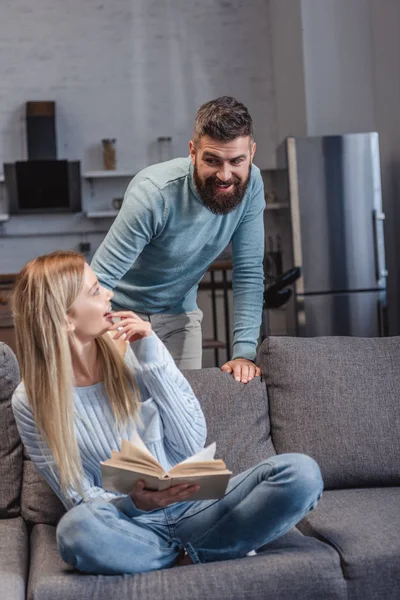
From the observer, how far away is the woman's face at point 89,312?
6.70 feet

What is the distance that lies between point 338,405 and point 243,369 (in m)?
0.31

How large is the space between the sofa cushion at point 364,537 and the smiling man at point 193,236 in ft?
1.67

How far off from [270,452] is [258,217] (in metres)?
0.79

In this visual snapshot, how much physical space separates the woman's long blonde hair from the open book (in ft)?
0.70

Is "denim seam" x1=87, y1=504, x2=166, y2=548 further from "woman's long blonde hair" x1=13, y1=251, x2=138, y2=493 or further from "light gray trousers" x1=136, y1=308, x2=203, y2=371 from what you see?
"light gray trousers" x1=136, y1=308, x2=203, y2=371

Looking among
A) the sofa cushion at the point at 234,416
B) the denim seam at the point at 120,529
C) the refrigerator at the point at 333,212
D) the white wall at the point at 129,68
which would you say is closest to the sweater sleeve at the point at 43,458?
the denim seam at the point at 120,529

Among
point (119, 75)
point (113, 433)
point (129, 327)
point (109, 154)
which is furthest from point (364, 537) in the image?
point (119, 75)

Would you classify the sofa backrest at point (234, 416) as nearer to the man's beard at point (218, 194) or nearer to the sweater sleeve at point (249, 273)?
the sweater sleeve at point (249, 273)

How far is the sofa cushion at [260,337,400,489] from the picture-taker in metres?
2.52

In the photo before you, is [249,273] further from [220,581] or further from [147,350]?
[220,581]

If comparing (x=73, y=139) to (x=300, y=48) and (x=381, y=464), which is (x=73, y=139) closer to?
(x=300, y=48)

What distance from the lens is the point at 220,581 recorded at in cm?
187

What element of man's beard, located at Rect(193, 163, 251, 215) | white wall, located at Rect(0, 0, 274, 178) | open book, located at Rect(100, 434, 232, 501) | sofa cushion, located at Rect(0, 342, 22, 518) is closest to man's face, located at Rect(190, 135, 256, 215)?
man's beard, located at Rect(193, 163, 251, 215)

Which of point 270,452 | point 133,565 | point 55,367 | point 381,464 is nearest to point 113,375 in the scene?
point 55,367
